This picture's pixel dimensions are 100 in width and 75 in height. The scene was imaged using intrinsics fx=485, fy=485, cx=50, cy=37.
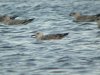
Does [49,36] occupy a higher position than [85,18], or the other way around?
[85,18]

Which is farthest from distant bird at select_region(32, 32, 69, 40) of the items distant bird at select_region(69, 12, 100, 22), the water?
distant bird at select_region(69, 12, 100, 22)

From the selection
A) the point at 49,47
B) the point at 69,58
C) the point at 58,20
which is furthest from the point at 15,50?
the point at 58,20

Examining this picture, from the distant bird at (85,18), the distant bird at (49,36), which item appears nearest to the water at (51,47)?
the distant bird at (49,36)

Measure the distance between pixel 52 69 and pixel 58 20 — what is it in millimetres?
12786

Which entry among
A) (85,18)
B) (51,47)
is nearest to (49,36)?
(51,47)

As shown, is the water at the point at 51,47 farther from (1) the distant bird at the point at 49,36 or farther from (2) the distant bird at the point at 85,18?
(2) the distant bird at the point at 85,18

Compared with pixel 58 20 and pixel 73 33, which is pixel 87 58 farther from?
pixel 58 20

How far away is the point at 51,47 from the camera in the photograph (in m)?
22.0

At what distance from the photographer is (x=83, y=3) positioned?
38031 millimetres

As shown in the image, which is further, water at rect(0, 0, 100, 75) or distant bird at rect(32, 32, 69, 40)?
distant bird at rect(32, 32, 69, 40)

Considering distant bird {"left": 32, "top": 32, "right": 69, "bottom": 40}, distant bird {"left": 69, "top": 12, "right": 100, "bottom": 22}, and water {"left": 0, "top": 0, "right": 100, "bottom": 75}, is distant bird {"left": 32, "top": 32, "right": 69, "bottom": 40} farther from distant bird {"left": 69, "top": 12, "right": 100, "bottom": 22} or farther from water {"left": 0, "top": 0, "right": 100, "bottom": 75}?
distant bird {"left": 69, "top": 12, "right": 100, "bottom": 22}

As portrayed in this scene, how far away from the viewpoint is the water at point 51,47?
18.0m

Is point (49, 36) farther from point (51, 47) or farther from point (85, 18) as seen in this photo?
point (85, 18)

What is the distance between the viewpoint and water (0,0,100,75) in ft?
59.2
